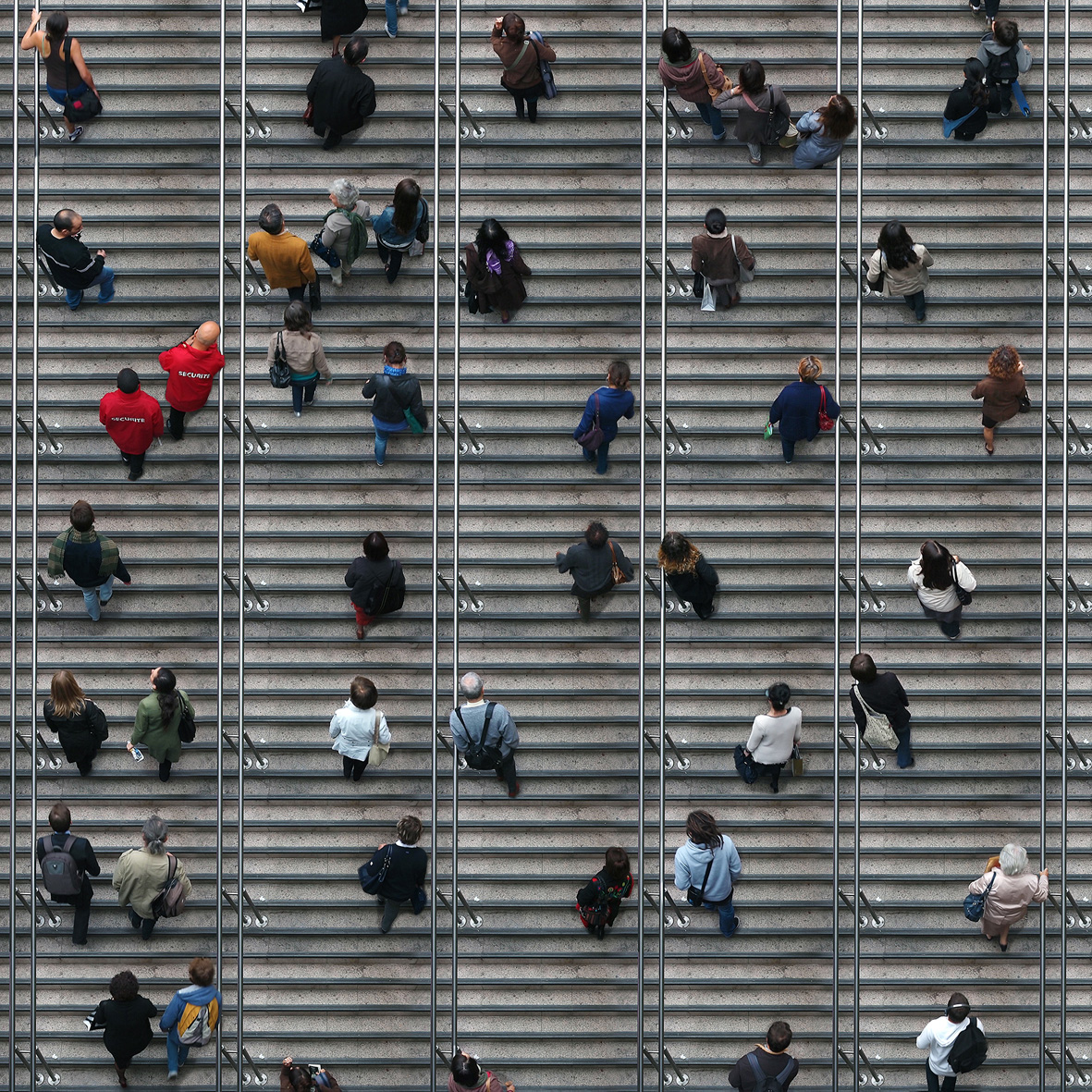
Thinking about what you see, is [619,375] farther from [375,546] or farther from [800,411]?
[375,546]

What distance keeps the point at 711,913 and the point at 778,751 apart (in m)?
2.00

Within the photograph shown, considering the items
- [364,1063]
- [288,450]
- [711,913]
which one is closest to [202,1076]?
[364,1063]

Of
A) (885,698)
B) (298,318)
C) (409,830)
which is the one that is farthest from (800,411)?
(409,830)

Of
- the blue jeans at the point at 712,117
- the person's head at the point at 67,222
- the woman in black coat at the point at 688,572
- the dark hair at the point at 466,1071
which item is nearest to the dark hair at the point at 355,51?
the person's head at the point at 67,222

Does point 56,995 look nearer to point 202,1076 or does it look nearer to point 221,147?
point 202,1076

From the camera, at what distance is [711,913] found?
16656 mm

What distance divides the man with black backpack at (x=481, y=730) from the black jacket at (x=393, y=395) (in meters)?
2.92

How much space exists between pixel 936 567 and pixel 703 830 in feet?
12.2

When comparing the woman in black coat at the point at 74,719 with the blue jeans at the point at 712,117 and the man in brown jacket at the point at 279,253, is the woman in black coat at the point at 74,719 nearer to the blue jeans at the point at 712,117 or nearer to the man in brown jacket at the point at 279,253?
the man in brown jacket at the point at 279,253

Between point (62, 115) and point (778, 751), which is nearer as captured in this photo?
point (778, 751)

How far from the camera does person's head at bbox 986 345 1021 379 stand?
15867 mm

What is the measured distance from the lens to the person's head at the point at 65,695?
15.8 meters

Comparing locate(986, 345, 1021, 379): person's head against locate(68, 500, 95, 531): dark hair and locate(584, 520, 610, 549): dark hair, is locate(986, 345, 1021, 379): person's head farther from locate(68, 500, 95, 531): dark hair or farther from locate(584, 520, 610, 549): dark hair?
locate(68, 500, 95, 531): dark hair

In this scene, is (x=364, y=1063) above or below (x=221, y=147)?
below
